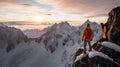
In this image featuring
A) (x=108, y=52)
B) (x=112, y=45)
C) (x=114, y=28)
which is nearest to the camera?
(x=108, y=52)

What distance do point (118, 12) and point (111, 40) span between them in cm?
431

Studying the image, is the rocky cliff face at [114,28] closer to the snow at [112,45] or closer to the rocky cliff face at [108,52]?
the rocky cliff face at [108,52]


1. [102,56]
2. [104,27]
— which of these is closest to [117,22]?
[104,27]

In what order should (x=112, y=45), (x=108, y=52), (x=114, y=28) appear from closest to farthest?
1. (x=108, y=52)
2. (x=112, y=45)
3. (x=114, y=28)

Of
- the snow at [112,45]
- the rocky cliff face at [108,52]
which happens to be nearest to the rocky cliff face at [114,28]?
the rocky cliff face at [108,52]

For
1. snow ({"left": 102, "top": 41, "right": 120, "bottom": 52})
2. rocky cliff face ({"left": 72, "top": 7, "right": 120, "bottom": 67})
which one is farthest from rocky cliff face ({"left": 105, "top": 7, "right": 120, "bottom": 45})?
snow ({"left": 102, "top": 41, "right": 120, "bottom": 52})

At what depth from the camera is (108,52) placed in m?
26.5

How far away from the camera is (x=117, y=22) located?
29078 millimetres

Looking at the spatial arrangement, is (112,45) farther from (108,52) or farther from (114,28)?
(114,28)

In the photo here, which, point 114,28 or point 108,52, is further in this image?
point 114,28

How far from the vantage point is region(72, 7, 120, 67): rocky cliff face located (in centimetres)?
2495

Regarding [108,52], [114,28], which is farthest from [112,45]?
[114,28]

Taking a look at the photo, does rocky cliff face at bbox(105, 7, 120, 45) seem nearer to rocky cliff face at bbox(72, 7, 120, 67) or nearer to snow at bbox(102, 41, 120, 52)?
rocky cliff face at bbox(72, 7, 120, 67)

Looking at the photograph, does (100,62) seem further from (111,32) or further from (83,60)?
(111,32)
